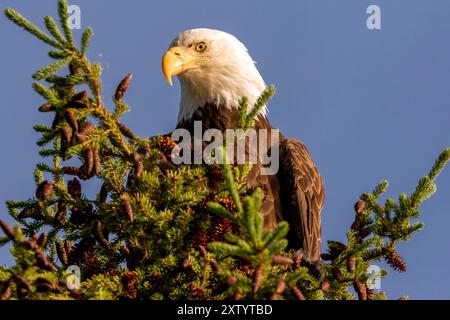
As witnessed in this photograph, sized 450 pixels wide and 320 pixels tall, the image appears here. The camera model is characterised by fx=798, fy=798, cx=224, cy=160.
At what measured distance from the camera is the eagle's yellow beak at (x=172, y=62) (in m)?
7.12

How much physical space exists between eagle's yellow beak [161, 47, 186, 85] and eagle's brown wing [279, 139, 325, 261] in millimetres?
1211

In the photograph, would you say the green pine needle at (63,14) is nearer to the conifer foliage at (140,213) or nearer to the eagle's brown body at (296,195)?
the conifer foliage at (140,213)

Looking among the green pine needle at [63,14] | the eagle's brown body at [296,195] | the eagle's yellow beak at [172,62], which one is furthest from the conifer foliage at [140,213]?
the eagle's yellow beak at [172,62]

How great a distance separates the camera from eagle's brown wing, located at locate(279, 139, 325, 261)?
654 cm

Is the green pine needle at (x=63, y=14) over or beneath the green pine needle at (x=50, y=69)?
over

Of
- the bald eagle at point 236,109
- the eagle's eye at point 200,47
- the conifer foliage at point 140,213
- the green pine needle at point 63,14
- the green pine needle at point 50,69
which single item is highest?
the eagle's eye at point 200,47

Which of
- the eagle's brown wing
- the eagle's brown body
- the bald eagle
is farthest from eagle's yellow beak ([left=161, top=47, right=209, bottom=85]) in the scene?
the eagle's brown wing

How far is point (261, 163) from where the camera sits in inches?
258

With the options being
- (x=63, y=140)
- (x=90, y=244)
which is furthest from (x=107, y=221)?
(x=63, y=140)

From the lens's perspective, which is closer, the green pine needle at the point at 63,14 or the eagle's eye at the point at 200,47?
the green pine needle at the point at 63,14

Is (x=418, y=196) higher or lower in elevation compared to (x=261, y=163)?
lower

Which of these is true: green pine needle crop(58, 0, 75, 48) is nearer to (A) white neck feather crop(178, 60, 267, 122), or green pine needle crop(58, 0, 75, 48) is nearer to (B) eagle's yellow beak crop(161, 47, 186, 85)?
(B) eagle's yellow beak crop(161, 47, 186, 85)

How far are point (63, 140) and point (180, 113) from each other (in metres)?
3.63

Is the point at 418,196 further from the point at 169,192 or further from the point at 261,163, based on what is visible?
the point at 261,163
